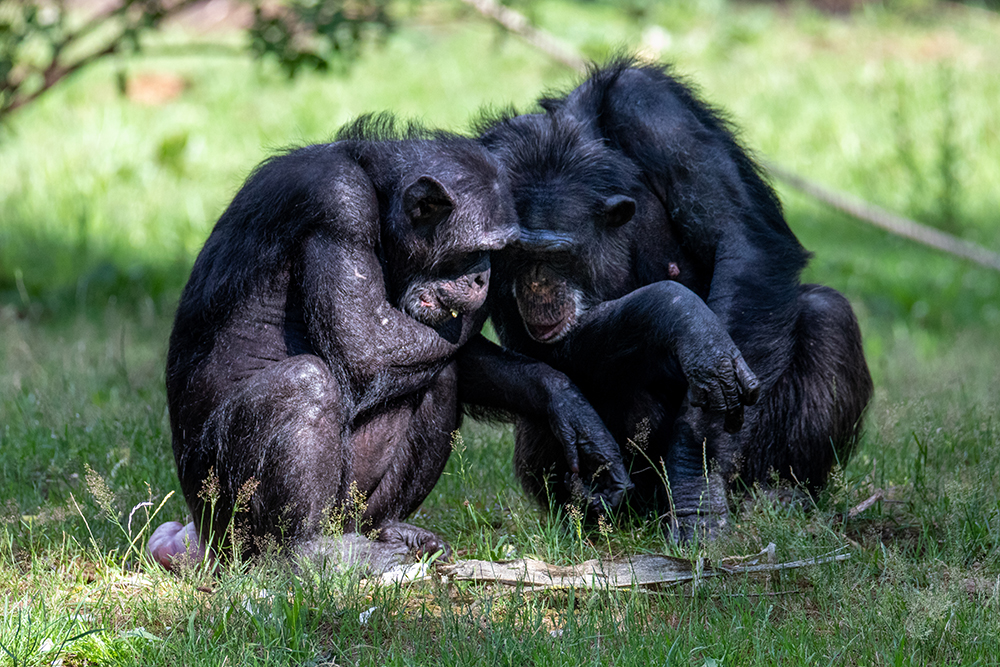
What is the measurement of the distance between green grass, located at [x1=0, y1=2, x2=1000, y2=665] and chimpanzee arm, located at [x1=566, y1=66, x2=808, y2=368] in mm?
398

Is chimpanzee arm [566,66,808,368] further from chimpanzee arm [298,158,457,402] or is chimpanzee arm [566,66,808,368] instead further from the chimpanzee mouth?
chimpanzee arm [298,158,457,402]

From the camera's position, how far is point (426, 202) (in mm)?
3551

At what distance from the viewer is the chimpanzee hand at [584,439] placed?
3.64 meters

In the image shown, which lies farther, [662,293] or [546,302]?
[546,302]

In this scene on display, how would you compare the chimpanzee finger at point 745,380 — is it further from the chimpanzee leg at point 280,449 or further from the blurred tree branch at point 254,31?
the blurred tree branch at point 254,31

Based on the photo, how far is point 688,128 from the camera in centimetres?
402

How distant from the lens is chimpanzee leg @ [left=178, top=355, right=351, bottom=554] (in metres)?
3.38

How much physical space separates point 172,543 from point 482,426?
195 cm

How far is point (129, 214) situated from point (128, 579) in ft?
22.6

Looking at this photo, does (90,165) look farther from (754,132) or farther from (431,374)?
(431,374)

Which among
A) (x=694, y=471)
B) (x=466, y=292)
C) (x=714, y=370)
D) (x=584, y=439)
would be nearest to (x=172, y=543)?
(x=466, y=292)

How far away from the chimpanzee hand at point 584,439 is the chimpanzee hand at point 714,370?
33 centimetres

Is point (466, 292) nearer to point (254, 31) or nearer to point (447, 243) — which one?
point (447, 243)

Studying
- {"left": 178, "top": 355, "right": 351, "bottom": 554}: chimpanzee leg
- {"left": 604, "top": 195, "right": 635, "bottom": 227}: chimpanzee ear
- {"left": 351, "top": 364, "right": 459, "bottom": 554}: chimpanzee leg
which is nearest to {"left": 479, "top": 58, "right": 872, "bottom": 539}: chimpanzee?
{"left": 604, "top": 195, "right": 635, "bottom": 227}: chimpanzee ear
